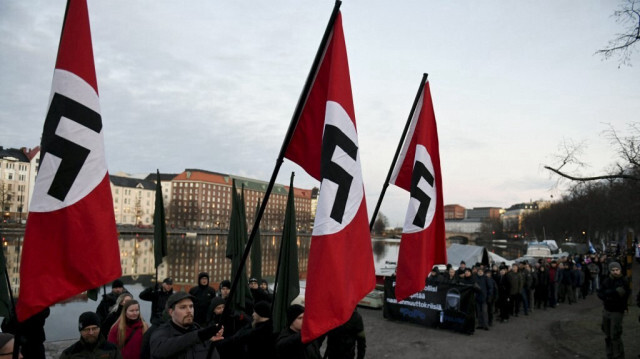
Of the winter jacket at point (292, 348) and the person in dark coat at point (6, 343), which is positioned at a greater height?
the person in dark coat at point (6, 343)

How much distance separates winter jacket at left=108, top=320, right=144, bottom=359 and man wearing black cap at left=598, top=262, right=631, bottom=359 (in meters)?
9.49

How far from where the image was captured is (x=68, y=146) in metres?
3.78

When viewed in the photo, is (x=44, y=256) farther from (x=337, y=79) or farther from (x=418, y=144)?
(x=418, y=144)

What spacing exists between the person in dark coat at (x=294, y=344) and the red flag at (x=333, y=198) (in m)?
0.59

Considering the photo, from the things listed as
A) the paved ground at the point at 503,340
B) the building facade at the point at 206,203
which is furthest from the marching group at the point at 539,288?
the building facade at the point at 206,203

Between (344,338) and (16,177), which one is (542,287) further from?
(16,177)

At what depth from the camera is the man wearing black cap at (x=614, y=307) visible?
9.44 metres

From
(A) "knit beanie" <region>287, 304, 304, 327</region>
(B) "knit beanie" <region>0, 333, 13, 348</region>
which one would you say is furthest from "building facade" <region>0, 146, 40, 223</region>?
(A) "knit beanie" <region>287, 304, 304, 327</region>

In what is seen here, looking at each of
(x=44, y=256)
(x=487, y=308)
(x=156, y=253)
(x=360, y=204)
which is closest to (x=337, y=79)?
(x=360, y=204)

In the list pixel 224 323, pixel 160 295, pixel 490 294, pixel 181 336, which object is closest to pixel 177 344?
pixel 181 336

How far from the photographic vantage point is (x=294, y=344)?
4246 millimetres

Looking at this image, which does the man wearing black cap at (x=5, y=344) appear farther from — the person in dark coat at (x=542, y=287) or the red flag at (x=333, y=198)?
the person in dark coat at (x=542, y=287)

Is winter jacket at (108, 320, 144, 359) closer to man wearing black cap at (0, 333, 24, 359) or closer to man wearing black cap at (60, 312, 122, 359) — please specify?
man wearing black cap at (60, 312, 122, 359)

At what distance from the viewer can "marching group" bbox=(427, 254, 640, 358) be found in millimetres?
9531
